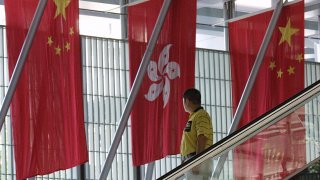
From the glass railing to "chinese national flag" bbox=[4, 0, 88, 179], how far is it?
6.35 m

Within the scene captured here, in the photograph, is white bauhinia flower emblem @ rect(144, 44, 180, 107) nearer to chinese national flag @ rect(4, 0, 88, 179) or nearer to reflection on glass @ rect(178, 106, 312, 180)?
chinese national flag @ rect(4, 0, 88, 179)

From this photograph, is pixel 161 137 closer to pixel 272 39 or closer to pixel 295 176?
pixel 272 39

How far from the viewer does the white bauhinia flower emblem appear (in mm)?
15258

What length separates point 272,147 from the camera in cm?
726

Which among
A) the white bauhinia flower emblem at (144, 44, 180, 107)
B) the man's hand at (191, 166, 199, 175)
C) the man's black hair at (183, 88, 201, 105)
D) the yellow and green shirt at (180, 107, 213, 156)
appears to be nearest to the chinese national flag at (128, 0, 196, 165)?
the white bauhinia flower emblem at (144, 44, 180, 107)

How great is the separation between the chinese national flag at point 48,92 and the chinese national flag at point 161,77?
115 cm

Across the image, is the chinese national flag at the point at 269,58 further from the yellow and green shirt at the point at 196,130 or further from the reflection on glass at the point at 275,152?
the reflection on glass at the point at 275,152

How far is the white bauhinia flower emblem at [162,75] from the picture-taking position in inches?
601

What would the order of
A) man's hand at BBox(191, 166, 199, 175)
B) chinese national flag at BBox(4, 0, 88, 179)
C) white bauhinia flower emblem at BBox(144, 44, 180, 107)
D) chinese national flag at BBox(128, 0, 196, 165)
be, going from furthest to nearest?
white bauhinia flower emblem at BBox(144, 44, 180, 107) < chinese national flag at BBox(128, 0, 196, 165) < chinese national flag at BBox(4, 0, 88, 179) < man's hand at BBox(191, 166, 199, 175)

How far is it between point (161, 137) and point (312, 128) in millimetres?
7759

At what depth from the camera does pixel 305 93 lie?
23.0 feet

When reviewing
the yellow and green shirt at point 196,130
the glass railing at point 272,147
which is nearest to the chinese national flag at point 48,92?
the yellow and green shirt at point 196,130

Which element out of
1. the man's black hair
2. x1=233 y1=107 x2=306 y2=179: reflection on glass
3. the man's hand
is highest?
the man's black hair

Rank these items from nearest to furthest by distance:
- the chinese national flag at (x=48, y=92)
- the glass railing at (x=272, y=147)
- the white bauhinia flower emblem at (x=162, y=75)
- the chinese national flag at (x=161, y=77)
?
the glass railing at (x=272, y=147)
the chinese national flag at (x=48, y=92)
the chinese national flag at (x=161, y=77)
the white bauhinia flower emblem at (x=162, y=75)
